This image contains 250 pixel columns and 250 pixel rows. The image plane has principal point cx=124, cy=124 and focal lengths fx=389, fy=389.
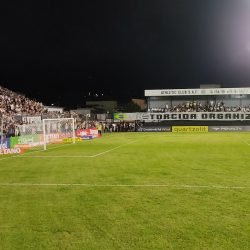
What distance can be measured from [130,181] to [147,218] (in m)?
5.32

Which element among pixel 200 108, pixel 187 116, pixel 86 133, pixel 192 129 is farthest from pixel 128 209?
pixel 200 108

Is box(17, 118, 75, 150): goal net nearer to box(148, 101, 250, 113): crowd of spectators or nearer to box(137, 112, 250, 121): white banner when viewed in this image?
box(137, 112, 250, 121): white banner

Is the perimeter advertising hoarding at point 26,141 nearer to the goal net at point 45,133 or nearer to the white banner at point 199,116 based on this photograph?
the goal net at point 45,133

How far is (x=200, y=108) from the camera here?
246 ft

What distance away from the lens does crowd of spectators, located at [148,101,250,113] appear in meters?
72.9

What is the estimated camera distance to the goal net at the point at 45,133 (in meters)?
33.0

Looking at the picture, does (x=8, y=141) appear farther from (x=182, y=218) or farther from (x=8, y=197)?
(x=182, y=218)

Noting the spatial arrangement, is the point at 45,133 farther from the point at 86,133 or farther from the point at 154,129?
the point at 154,129

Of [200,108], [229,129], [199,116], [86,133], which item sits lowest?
[229,129]

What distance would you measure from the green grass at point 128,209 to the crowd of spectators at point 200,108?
56.9 m

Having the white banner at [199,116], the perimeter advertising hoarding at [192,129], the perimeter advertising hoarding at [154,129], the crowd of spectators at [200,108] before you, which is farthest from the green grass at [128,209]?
the crowd of spectators at [200,108]

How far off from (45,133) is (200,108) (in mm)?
44400

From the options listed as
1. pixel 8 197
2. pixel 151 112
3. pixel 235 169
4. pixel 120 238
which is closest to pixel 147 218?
pixel 120 238

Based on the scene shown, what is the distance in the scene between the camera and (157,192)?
478 inches
